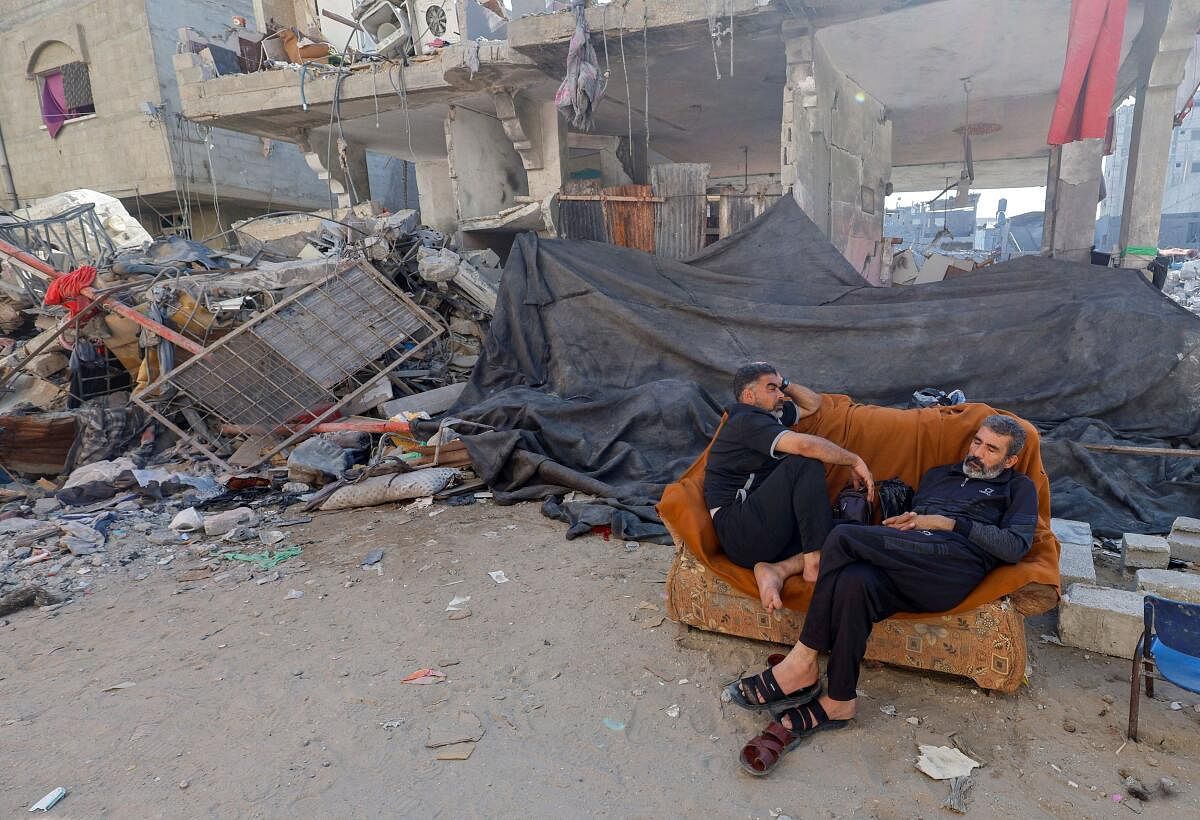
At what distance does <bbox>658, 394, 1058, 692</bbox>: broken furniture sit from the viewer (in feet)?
8.38

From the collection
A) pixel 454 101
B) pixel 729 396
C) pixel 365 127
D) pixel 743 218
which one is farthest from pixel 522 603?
pixel 365 127

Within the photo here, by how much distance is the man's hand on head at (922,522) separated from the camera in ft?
8.67

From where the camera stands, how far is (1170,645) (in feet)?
7.41

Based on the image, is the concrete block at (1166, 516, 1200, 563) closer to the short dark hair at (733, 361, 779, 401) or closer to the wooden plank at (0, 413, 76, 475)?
the short dark hair at (733, 361, 779, 401)

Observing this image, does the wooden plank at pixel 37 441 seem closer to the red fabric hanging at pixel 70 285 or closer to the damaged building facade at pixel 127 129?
the red fabric hanging at pixel 70 285

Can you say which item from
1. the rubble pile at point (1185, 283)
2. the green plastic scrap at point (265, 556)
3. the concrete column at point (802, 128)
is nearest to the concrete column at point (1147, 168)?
the concrete column at point (802, 128)

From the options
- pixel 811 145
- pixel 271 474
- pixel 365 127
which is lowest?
pixel 271 474

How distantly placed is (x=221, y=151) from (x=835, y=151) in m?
13.4

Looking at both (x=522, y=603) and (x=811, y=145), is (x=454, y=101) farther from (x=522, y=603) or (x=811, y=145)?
(x=522, y=603)

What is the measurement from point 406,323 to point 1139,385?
6.32 m

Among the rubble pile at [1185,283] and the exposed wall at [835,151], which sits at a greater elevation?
the exposed wall at [835,151]

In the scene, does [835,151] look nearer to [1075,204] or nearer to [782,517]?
[1075,204]

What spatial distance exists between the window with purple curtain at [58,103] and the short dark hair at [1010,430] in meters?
19.0

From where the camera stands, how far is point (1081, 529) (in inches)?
148
